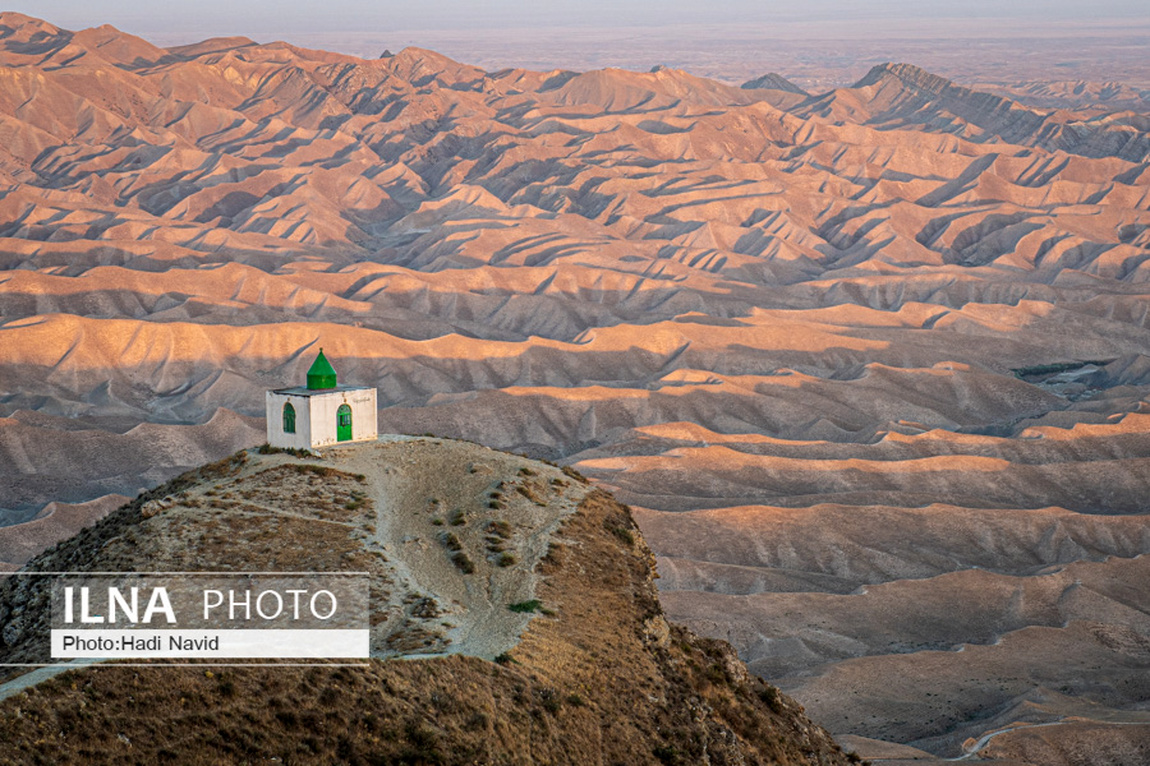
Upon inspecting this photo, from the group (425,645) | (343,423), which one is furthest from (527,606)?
(343,423)

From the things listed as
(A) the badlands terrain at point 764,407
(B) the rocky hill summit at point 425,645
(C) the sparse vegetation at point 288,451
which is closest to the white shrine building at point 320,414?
→ (C) the sparse vegetation at point 288,451

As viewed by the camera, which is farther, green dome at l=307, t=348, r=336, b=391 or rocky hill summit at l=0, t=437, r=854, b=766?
green dome at l=307, t=348, r=336, b=391

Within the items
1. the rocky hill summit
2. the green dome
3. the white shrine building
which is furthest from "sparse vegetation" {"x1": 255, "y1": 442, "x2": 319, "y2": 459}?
the green dome

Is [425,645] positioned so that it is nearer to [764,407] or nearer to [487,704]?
[487,704]

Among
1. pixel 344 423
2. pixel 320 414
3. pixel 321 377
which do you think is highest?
pixel 321 377

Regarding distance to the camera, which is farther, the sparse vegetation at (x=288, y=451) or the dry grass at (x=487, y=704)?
the sparse vegetation at (x=288, y=451)

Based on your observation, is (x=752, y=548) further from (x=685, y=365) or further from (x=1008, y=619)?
(x=685, y=365)

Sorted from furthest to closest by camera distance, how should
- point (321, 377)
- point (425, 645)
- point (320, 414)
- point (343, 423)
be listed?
1. point (321, 377)
2. point (343, 423)
3. point (320, 414)
4. point (425, 645)

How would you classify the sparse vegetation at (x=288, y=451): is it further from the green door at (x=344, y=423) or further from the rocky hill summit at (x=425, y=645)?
the green door at (x=344, y=423)

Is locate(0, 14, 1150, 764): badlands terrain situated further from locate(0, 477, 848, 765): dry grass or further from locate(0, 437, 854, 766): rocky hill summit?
locate(0, 437, 854, 766): rocky hill summit
